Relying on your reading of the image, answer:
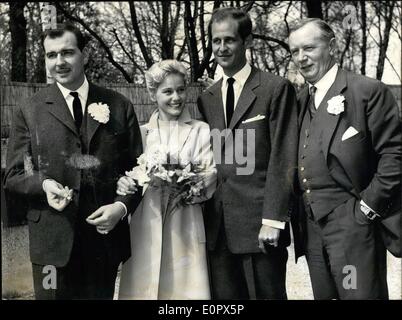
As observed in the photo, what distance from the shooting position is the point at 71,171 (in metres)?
3.51

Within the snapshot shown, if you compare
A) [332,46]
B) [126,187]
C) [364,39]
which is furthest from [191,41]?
[364,39]

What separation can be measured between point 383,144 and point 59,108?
5.98 feet

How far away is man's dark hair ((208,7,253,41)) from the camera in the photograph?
350cm

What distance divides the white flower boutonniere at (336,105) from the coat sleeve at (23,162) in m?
1.66

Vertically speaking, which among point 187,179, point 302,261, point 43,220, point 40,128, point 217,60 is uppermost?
point 217,60

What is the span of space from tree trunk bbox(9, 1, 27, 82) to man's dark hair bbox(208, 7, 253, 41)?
1136 millimetres

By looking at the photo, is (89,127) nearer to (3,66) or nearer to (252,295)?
(3,66)

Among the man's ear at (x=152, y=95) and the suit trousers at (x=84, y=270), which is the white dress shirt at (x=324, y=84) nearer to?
the man's ear at (x=152, y=95)

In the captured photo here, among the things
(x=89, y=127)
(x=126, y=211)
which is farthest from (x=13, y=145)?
(x=126, y=211)

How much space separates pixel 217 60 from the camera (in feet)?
11.6

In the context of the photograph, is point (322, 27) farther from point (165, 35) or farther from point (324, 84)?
point (165, 35)

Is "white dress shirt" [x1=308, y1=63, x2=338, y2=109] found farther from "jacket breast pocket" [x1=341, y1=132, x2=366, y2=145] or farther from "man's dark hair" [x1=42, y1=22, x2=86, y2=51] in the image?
→ "man's dark hair" [x1=42, y1=22, x2=86, y2=51]
